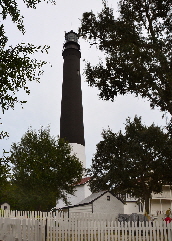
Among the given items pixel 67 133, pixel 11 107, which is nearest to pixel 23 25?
pixel 11 107

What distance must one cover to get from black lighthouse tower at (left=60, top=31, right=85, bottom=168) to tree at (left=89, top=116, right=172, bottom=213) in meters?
15.7

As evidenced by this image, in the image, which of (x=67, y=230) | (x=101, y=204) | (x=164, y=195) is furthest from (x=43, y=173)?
(x=164, y=195)

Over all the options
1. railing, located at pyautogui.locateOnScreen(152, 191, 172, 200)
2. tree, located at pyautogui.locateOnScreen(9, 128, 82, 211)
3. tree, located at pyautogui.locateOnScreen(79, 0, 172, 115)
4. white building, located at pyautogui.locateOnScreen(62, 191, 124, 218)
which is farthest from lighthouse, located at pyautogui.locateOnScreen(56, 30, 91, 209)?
tree, located at pyautogui.locateOnScreen(79, 0, 172, 115)

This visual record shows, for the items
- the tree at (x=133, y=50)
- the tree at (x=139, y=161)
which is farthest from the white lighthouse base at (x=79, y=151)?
the tree at (x=133, y=50)

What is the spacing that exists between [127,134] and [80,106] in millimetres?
19798

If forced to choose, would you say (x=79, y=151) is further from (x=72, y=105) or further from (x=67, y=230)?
(x=67, y=230)

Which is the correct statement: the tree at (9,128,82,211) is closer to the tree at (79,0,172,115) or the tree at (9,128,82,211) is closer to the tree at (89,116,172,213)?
the tree at (89,116,172,213)

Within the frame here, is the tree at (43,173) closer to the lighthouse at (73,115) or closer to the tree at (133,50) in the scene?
the lighthouse at (73,115)

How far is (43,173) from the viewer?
110 ft

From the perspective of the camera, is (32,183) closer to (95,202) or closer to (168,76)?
(95,202)

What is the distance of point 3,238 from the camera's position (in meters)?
13.6

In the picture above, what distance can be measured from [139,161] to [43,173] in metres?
11.7

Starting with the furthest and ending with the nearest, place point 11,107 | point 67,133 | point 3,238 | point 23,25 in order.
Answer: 1. point 67,133
2. point 3,238
3. point 23,25
4. point 11,107

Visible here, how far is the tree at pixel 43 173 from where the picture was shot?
3353 cm
